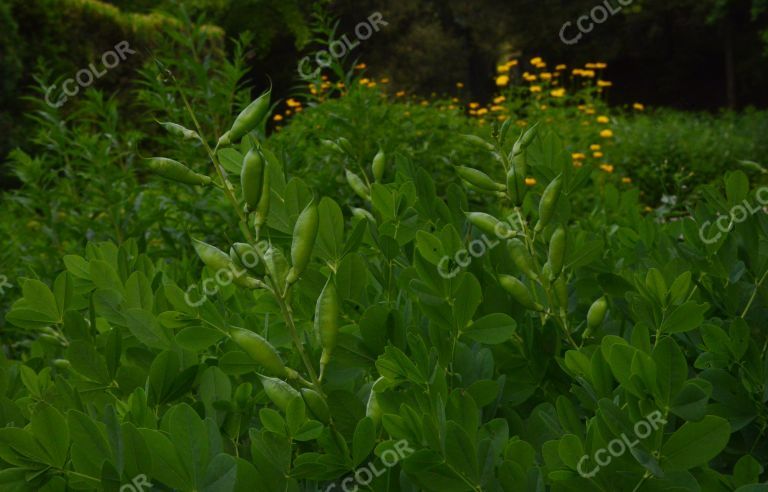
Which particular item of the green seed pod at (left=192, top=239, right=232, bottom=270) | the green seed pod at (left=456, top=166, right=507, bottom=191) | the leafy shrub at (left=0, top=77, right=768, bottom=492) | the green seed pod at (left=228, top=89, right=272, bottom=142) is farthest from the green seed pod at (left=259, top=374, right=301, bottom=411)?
the green seed pod at (left=456, top=166, right=507, bottom=191)

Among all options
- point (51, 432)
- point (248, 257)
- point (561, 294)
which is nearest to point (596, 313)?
point (561, 294)

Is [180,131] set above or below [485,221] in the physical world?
above

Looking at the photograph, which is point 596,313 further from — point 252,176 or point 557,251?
point 252,176

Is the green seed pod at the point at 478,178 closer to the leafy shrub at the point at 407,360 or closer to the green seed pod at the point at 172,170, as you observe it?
the leafy shrub at the point at 407,360

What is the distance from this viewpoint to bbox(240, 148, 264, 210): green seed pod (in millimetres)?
625

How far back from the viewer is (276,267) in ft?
2.07

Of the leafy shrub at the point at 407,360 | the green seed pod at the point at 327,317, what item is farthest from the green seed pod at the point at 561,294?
the green seed pod at the point at 327,317

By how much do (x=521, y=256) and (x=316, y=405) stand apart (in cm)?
26

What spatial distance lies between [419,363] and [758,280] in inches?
18.4

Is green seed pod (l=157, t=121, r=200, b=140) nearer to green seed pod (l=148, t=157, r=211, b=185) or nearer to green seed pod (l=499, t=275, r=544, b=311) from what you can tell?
green seed pod (l=148, t=157, r=211, b=185)

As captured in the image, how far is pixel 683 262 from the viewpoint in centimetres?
93

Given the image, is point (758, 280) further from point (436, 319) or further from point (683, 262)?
point (436, 319)

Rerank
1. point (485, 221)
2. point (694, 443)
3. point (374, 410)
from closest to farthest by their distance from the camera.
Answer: point (694, 443) < point (374, 410) < point (485, 221)

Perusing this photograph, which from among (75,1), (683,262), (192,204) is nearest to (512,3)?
(75,1)
